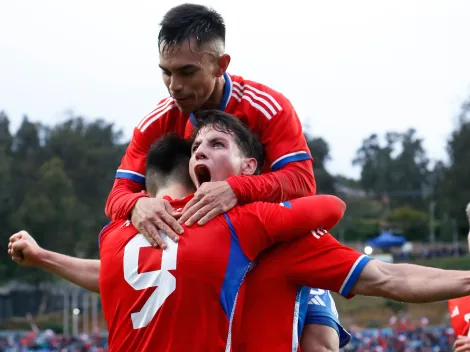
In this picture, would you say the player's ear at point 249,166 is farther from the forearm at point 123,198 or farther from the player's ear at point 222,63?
the player's ear at point 222,63

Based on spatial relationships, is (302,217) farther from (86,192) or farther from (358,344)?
(86,192)

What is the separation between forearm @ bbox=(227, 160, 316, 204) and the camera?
12.9 feet

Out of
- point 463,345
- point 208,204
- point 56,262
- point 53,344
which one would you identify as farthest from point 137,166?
point 53,344

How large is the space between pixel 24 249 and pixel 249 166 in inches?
56.3

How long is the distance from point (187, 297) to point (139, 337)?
1.00 feet

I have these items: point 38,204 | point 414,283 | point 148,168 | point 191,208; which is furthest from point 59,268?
point 38,204

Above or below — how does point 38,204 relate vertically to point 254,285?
above

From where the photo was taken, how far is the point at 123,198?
4336 millimetres

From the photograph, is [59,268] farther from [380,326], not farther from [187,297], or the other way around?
[380,326]

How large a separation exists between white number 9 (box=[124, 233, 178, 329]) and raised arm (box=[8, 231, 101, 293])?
1.08 metres

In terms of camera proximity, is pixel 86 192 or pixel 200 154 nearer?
pixel 200 154

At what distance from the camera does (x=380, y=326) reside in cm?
3934

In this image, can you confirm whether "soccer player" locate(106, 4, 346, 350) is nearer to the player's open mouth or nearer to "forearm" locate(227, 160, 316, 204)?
"forearm" locate(227, 160, 316, 204)

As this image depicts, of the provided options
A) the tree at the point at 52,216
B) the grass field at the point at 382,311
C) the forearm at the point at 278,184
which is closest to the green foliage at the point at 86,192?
the tree at the point at 52,216
